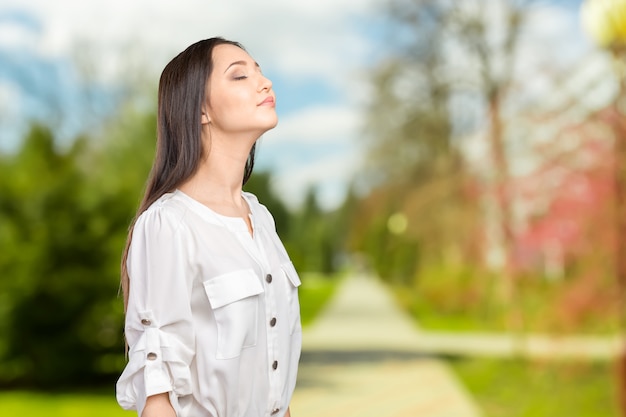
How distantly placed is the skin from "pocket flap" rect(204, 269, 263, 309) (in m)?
0.14

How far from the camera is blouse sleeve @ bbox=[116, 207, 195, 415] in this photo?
1.34 meters

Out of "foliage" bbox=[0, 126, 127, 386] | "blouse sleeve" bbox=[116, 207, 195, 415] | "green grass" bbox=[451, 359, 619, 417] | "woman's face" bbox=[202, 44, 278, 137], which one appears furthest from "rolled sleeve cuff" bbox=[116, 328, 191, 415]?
"green grass" bbox=[451, 359, 619, 417]

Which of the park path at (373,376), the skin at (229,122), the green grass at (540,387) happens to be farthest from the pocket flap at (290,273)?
the green grass at (540,387)

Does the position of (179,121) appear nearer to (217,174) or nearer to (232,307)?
(217,174)

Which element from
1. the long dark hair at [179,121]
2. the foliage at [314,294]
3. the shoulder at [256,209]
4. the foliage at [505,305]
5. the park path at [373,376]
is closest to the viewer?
the long dark hair at [179,121]

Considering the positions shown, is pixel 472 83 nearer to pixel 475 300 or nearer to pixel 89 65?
pixel 475 300

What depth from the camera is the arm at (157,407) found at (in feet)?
4.37

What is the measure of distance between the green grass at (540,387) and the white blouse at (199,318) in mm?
6312

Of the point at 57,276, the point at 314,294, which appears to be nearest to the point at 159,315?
the point at 57,276

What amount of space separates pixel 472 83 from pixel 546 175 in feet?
15.2

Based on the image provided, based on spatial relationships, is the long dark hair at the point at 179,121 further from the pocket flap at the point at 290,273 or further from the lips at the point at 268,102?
the pocket flap at the point at 290,273

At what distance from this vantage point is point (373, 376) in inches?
347

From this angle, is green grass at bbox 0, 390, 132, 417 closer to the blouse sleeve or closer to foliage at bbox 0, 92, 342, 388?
foliage at bbox 0, 92, 342, 388

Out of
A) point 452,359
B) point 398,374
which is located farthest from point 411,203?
point 398,374
